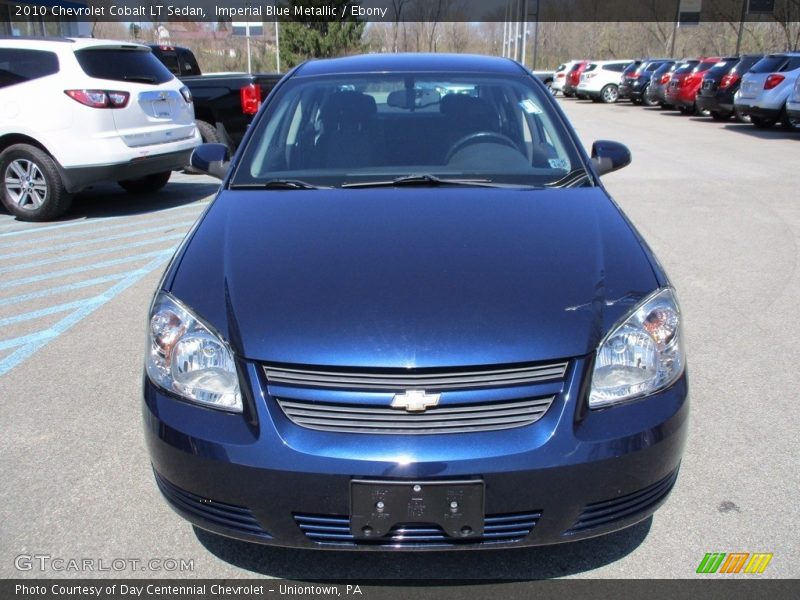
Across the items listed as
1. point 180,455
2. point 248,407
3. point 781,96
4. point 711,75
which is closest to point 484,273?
point 248,407

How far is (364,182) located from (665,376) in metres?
1.54

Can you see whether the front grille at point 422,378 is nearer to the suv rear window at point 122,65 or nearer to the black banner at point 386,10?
the suv rear window at point 122,65

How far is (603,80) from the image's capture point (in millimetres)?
29828

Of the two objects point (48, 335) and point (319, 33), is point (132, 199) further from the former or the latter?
point (319, 33)

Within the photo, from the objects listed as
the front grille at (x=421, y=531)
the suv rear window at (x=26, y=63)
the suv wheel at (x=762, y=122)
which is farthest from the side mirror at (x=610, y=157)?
the suv wheel at (x=762, y=122)

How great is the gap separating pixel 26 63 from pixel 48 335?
4228 mm

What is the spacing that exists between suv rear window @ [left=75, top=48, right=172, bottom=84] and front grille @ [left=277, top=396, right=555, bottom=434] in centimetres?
671

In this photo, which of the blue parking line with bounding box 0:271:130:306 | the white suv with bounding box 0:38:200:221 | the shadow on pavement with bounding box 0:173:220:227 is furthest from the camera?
the shadow on pavement with bounding box 0:173:220:227

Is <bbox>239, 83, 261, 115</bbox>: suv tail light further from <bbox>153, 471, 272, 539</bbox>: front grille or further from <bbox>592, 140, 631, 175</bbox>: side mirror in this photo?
<bbox>153, 471, 272, 539</bbox>: front grille

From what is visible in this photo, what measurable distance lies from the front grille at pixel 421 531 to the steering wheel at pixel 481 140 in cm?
188

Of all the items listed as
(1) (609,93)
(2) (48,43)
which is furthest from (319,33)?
(2) (48,43)

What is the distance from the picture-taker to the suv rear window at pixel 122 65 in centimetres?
769

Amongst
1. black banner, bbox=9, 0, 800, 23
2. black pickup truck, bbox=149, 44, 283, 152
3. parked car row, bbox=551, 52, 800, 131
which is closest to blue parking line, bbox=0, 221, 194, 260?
black pickup truck, bbox=149, 44, 283, 152

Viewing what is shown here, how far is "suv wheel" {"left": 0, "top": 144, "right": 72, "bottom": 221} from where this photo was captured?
7602 mm
